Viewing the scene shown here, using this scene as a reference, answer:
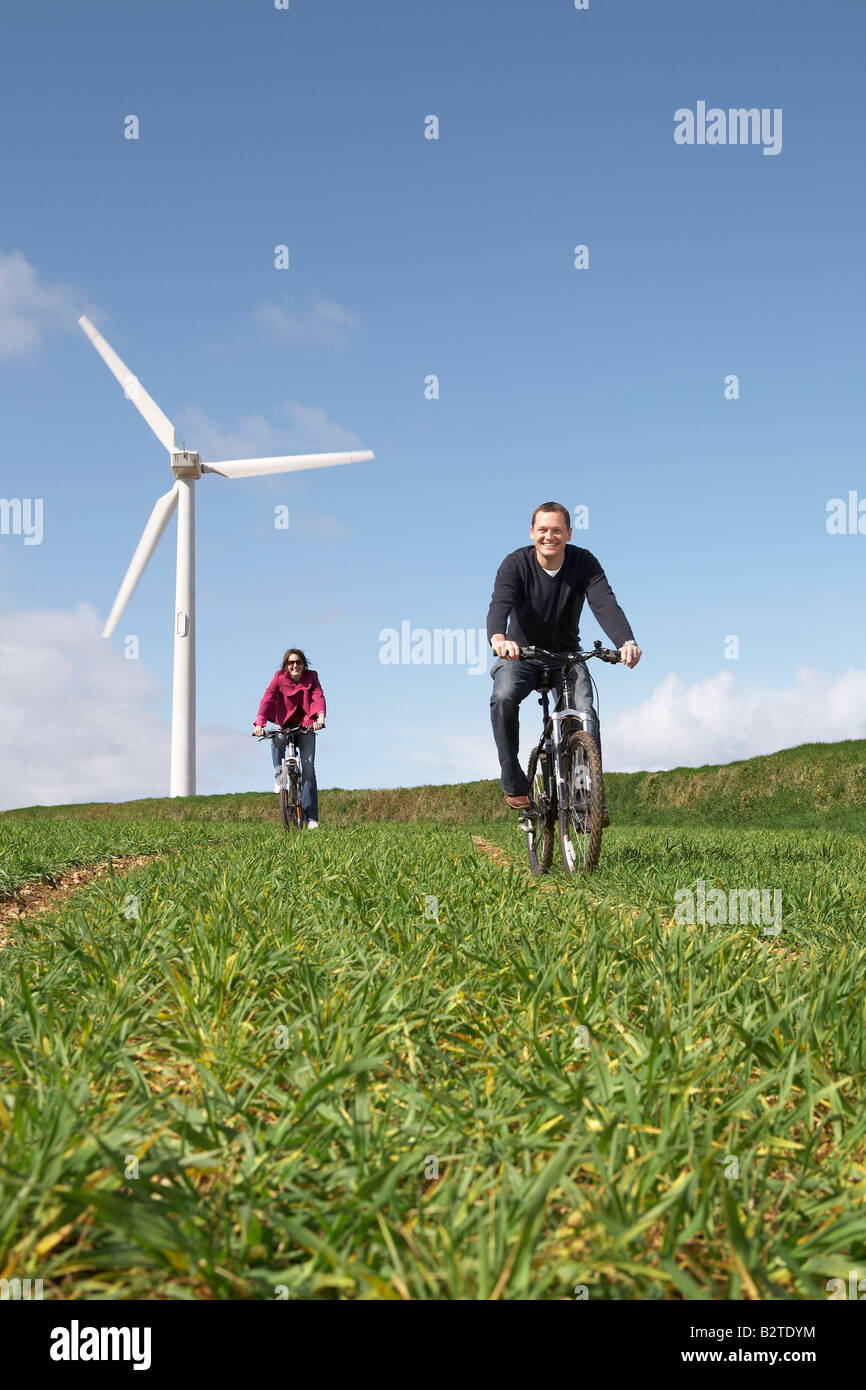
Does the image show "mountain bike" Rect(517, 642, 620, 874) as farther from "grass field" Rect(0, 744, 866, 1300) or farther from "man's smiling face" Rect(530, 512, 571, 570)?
"grass field" Rect(0, 744, 866, 1300)

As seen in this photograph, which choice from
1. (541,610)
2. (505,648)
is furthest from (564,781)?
(541,610)

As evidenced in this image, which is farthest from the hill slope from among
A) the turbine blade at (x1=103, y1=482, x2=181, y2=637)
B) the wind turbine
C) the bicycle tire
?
the bicycle tire

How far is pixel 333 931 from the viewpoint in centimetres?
359

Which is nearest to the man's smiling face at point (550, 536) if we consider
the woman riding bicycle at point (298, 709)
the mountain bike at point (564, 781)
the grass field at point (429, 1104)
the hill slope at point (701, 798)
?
the mountain bike at point (564, 781)

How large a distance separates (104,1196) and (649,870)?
4.65 m

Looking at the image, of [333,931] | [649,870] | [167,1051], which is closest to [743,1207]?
[167,1051]

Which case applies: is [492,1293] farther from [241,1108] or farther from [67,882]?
[67,882]

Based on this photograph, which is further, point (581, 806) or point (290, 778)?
point (290, 778)

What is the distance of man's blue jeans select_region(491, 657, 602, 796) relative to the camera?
6.46 metres

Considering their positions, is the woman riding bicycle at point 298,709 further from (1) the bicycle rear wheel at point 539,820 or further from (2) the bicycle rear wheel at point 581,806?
(2) the bicycle rear wheel at point 581,806

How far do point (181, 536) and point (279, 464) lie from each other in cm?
436

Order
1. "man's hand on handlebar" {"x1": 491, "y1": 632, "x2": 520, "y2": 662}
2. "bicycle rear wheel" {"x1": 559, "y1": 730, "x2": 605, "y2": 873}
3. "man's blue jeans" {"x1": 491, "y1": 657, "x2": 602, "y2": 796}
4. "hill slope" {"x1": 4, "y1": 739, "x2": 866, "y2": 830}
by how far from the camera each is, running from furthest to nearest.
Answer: "hill slope" {"x1": 4, "y1": 739, "x2": 866, "y2": 830} < "man's blue jeans" {"x1": 491, "y1": 657, "x2": 602, "y2": 796} < "man's hand on handlebar" {"x1": 491, "y1": 632, "x2": 520, "y2": 662} < "bicycle rear wheel" {"x1": 559, "y1": 730, "x2": 605, "y2": 873}

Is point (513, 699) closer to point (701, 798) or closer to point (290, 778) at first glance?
point (290, 778)

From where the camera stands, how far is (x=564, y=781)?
20.7 ft
